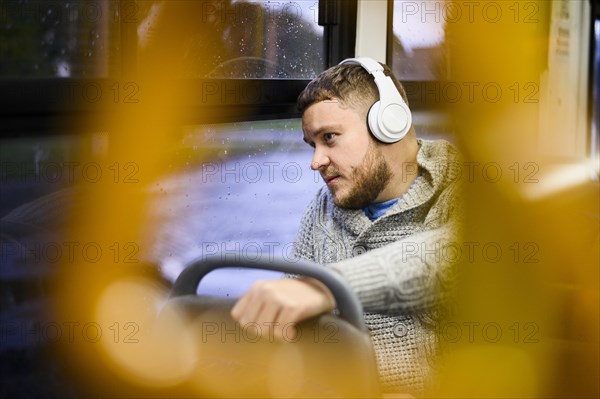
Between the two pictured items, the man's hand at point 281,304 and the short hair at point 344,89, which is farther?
the short hair at point 344,89

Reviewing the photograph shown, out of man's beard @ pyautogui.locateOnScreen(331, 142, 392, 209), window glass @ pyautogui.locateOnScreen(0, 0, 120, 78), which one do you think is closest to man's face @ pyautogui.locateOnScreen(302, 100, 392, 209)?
man's beard @ pyautogui.locateOnScreen(331, 142, 392, 209)

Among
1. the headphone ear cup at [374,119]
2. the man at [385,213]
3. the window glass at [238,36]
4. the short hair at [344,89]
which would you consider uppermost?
the window glass at [238,36]

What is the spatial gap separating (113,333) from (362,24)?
3.26 feet

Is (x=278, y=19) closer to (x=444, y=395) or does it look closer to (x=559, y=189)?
(x=444, y=395)

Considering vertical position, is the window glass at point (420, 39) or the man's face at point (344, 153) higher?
the window glass at point (420, 39)

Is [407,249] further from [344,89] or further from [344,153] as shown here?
[344,89]

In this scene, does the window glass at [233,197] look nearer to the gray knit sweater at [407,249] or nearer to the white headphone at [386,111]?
the gray knit sweater at [407,249]

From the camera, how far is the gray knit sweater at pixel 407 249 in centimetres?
165

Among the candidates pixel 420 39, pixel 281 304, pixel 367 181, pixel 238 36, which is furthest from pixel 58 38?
pixel 420 39

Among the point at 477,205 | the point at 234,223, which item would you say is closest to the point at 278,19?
the point at 234,223

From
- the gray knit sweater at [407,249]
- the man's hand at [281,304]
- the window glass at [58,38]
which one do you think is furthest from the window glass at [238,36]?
the man's hand at [281,304]

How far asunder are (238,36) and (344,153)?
1.04ft

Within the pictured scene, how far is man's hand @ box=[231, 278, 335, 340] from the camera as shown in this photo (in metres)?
1.45

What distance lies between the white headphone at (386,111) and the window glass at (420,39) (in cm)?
40
